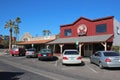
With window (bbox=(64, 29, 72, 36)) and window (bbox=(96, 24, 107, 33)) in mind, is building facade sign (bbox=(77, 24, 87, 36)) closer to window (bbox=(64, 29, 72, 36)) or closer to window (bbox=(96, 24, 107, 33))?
window (bbox=(96, 24, 107, 33))

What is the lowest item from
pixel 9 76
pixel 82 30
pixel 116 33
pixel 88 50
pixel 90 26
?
pixel 9 76

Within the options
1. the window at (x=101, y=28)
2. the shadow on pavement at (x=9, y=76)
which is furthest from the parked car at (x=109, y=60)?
the window at (x=101, y=28)

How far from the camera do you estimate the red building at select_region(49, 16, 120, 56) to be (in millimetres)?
30016

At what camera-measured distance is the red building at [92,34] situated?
98.5ft

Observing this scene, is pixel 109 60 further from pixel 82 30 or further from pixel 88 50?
pixel 82 30

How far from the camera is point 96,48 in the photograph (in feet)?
109

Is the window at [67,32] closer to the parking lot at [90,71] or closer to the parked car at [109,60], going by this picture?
the parking lot at [90,71]

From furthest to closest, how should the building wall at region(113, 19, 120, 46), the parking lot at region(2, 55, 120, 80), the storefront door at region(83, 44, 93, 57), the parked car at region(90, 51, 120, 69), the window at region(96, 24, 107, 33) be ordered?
the storefront door at region(83, 44, 93, 57) < the window at region(96, 24, 107, 33) < the building wall at region(113, 19, 120, 46) < the parked car at region(90, 51, 120, 69) < the parking lot at region(2, 55, 120, 80)

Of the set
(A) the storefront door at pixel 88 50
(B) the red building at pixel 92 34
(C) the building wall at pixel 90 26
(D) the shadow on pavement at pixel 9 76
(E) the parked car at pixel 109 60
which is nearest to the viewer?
(D) the shadow on pavement at pixel 9 76

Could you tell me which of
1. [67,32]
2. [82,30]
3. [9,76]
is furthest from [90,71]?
Answer: [67,32]

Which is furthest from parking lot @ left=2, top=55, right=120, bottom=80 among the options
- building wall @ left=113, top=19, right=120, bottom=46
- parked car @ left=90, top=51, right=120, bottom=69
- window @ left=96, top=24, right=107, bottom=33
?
window @ left=96, top=24, right=107, bottom=33

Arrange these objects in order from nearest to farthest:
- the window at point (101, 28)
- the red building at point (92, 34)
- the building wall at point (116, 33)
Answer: the red building at point (92, 34) → the building wall at point (116, 33) → the window at point (101, 28)

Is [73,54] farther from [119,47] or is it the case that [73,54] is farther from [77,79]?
[119,47]

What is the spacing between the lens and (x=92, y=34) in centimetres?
3372
